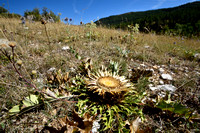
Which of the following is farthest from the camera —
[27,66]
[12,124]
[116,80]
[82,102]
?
[27,66]

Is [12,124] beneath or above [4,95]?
beneath

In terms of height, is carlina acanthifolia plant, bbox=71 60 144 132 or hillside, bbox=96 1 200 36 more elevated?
hillside, bbox=96 1 200 36

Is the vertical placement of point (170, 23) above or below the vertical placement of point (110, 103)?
above

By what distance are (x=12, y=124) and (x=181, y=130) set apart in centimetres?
185

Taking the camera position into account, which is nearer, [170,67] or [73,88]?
[73,88]

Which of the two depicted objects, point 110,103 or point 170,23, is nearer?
point 110,103

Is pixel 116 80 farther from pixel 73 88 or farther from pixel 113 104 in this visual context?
pixel 73 88

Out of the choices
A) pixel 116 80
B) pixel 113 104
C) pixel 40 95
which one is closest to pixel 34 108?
pixel 40 95

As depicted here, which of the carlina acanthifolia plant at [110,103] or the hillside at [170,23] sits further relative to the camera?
the hillside at [170,23]

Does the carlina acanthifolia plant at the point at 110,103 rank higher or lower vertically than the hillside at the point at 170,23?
lower

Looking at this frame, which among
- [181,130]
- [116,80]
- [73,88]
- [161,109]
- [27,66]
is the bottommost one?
[181,130]

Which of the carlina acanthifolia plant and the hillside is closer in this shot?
the carlina acanthifolia plant

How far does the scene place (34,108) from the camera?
1278 mm

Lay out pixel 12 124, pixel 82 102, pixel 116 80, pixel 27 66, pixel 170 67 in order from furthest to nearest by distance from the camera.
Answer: pixel 170 67 < pixel 27 66 < pixel 116 80 < pixel 82 102 < pixel 12 124
